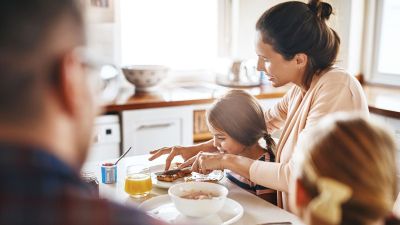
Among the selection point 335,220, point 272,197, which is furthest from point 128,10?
point 335,220

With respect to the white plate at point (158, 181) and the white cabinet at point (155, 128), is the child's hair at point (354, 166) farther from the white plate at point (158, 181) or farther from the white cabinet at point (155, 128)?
the white cabinet at point (155, 128)

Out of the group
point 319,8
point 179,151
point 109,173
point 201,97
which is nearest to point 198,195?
point 109,173

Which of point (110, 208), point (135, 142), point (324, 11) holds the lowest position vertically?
point (135, 142)

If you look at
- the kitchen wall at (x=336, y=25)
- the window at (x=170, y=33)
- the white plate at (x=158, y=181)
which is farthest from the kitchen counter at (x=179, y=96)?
the white plate at (x=158, y=181)

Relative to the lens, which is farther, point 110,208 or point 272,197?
point 272,197

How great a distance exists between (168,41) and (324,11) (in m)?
1.95

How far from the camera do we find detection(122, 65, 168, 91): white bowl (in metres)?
3.04

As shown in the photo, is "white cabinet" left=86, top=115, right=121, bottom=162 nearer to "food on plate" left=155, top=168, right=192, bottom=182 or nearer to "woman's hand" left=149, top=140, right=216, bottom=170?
"woman's hand" left=149, top=140, right=216, bottom=170

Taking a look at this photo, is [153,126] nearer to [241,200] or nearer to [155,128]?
[155,128]

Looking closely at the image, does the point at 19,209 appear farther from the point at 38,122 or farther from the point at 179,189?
the point at 179,189

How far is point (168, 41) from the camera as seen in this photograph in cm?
348

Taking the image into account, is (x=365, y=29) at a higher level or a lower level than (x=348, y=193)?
higher

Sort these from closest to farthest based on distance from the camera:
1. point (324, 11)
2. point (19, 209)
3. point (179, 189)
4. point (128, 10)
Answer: point (19, 209), point (179, 189), point (324, 11), point (128, 10)

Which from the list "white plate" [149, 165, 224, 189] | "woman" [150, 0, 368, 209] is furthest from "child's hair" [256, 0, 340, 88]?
"white plate" [149, 165, 224, 189]
